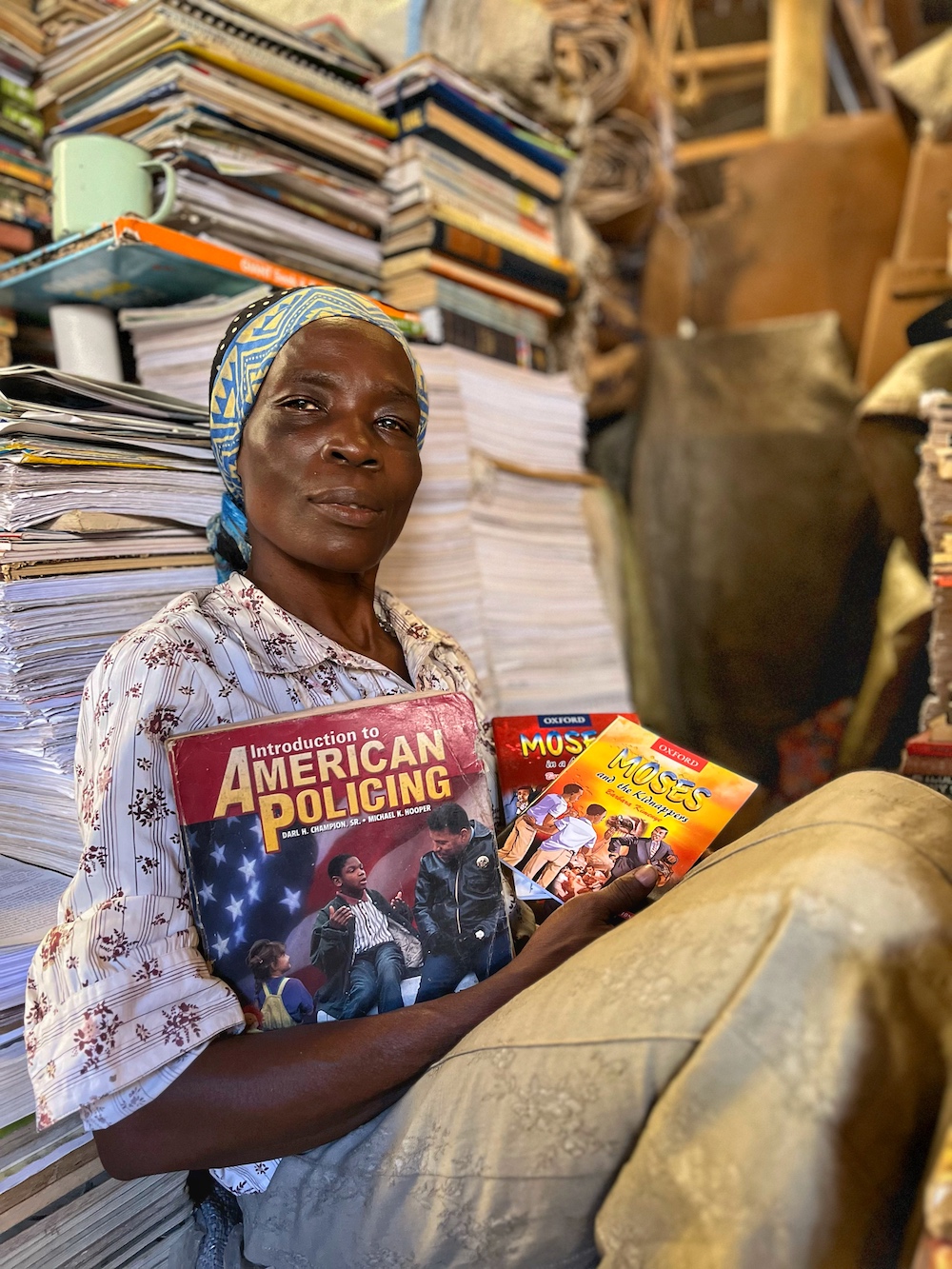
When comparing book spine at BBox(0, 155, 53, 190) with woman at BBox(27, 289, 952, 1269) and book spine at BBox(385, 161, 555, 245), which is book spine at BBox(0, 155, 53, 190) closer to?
book spine at BBox(385, 161, 555, 245)

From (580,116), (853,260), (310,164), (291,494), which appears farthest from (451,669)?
(853,260)

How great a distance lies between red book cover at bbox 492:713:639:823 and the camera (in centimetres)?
150

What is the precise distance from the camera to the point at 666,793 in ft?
4.26

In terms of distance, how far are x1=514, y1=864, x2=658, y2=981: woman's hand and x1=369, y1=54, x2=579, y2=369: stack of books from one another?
1.60 metres

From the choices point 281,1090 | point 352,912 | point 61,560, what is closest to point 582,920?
point 352,912

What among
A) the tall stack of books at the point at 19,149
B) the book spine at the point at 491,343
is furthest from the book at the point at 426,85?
the tall stack of books at the point at 19,149

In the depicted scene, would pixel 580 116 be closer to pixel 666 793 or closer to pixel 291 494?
pixel 291 494

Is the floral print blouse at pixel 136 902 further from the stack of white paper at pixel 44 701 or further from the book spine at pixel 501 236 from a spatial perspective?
the book spine at pixel 501 236

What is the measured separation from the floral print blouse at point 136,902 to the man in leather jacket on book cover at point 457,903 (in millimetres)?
227

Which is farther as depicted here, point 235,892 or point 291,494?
point 291,494

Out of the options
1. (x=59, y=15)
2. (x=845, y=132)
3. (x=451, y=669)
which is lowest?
(x=451, y=669)

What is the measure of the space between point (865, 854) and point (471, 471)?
1.66m

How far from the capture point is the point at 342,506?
1309mm

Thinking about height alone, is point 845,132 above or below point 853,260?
above
